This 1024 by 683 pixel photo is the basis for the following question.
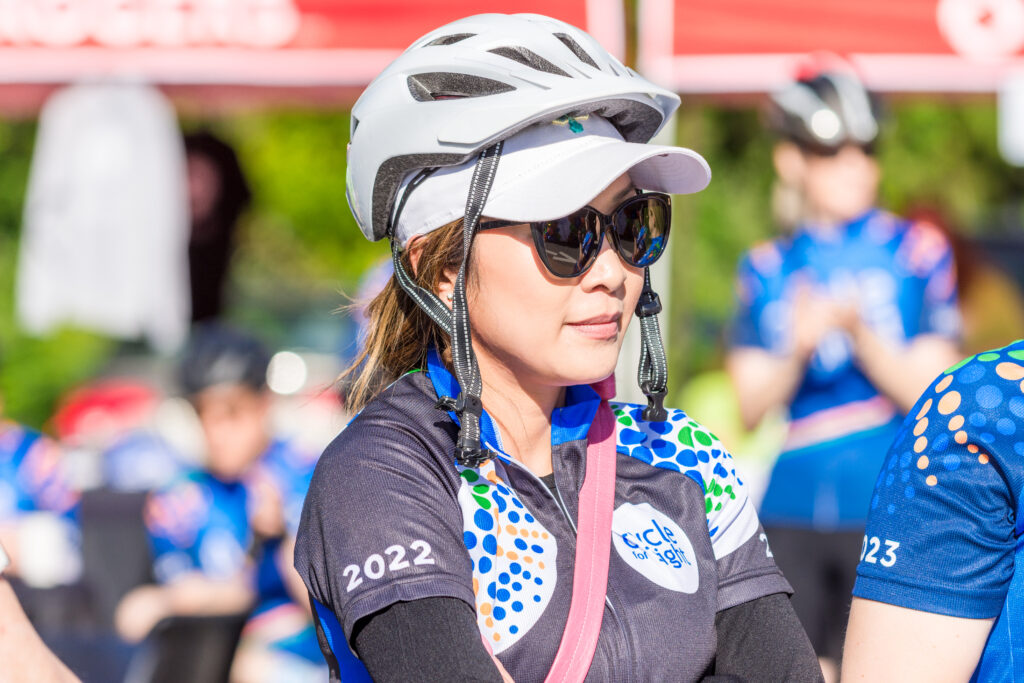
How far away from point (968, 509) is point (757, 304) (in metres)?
2.65

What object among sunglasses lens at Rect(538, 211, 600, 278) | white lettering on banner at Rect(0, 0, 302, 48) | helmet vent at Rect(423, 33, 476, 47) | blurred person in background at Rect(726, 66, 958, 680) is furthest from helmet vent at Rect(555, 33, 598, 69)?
white lettering on banner at Rect(0, 0, 302, 48)

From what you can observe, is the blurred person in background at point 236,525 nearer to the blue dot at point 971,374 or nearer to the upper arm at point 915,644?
the upper arm at point 915,644

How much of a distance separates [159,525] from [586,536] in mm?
3557

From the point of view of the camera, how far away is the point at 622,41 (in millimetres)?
4285

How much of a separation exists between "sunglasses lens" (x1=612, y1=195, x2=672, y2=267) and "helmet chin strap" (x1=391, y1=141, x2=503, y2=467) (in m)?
0.21

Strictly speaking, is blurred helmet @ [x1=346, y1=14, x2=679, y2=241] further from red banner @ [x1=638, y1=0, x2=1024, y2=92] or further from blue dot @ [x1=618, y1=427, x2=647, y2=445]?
red banner @ [x1=638, y1=0, x2=1024, y2=92]

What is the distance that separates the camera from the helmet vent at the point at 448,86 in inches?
68.8

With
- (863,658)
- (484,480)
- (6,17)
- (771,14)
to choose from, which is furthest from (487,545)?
(6,17)

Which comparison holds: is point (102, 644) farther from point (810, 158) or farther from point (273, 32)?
point (810, 158)

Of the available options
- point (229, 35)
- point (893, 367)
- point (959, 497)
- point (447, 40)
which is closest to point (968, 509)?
point (959, 497)

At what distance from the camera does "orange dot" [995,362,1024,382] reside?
1.54 m

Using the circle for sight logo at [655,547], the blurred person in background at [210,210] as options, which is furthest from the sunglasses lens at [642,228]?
the blurred person in background at [210,210]

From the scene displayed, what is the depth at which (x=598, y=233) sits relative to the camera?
1742mm

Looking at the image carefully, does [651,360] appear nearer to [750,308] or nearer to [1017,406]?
[1017,406]
